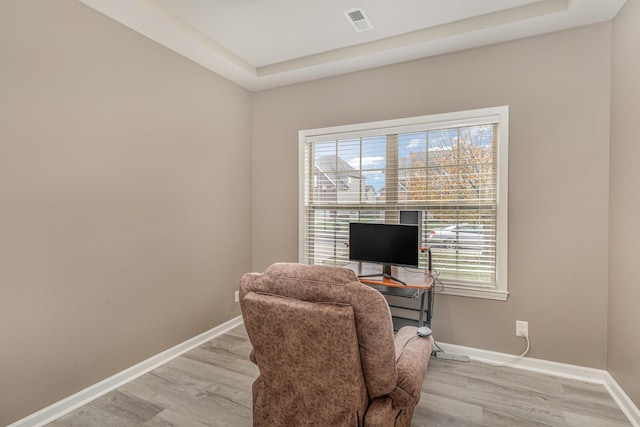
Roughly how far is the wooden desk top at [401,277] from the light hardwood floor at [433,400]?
0.75m

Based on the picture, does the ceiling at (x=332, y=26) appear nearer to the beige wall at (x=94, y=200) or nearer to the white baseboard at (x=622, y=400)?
the beige wall at (x=94, y=200)

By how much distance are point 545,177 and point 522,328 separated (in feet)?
4.10

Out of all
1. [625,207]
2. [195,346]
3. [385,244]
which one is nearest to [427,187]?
[385,244]

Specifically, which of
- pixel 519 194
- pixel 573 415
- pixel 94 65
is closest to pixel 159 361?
pixel 94 65

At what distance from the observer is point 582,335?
94.3 inches

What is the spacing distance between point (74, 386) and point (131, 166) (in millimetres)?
1582

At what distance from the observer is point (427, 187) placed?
2908 millimetres

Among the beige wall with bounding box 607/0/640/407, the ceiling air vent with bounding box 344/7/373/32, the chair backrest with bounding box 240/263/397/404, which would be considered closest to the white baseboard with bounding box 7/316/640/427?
the beige wall with bounding box 607/0/640/407

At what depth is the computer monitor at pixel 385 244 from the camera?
2.57 m

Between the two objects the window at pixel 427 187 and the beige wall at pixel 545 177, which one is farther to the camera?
the window at pixel 427 187

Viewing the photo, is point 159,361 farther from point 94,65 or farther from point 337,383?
point 94,65

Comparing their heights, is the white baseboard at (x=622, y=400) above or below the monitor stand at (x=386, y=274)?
below

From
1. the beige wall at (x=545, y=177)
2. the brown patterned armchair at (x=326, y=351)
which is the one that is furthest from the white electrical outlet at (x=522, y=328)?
the brown patterned armchair at (x=326, y=351)

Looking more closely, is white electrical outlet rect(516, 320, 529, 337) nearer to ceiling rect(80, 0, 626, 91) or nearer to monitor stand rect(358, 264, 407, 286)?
monitor stand rect(358, 264, 407, 286)
